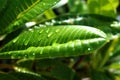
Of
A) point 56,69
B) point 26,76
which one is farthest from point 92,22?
point 26,76

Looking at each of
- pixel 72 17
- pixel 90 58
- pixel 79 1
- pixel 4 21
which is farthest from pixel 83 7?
pixel 4 21

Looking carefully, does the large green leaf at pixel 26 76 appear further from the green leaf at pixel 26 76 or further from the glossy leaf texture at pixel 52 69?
the glossy leaf texture at pixel 52 69

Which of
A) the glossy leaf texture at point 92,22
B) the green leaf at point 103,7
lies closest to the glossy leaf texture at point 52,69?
the glossy leaf texture at point 92,22

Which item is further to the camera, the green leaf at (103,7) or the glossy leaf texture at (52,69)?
the green leaf at (103,7)

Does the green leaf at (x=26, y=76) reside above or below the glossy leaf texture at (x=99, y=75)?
below

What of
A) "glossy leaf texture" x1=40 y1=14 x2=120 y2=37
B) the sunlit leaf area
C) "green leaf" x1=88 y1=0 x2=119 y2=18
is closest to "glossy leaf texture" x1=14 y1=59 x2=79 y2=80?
the sunlit leaf area

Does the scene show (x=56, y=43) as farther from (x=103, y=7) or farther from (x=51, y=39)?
(x=103, y=7)
